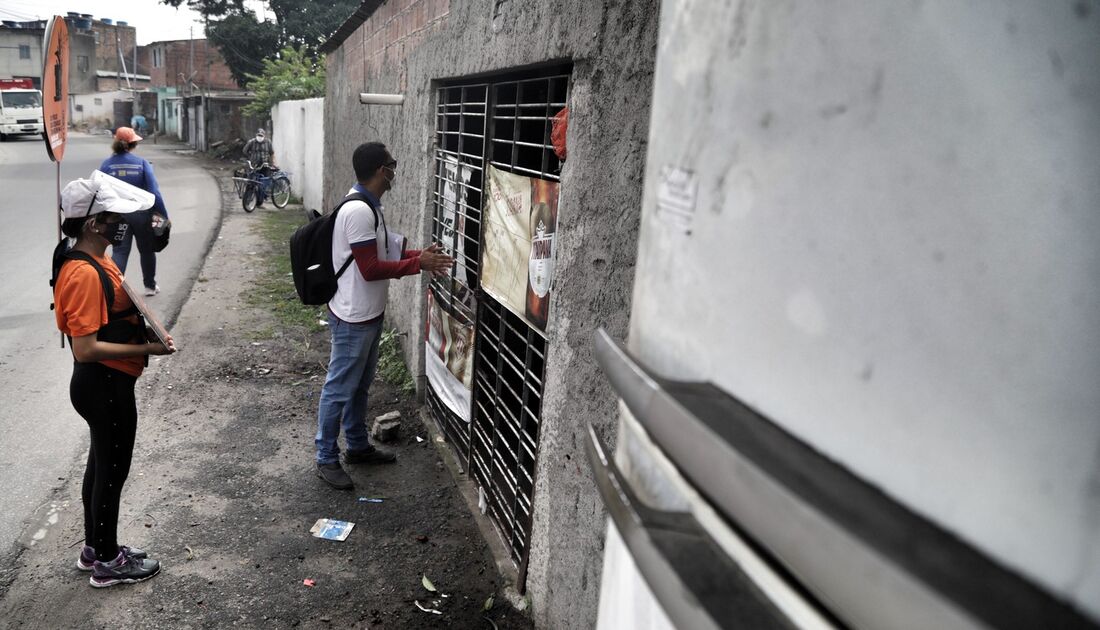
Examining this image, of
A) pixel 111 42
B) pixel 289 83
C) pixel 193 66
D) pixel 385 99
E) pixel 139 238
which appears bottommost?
pixel 139 238

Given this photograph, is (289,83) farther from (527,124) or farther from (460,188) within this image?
(527,124)

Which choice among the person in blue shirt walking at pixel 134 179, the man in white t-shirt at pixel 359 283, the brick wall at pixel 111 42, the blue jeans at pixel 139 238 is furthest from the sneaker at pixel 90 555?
the brick wall at pixel 111 42

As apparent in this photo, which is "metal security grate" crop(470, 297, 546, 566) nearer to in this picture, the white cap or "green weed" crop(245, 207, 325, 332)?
the white cap

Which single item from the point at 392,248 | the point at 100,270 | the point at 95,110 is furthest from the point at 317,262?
the point at 95,110

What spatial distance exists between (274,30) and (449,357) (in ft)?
111

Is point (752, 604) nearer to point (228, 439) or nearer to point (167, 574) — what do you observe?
point (167, 574)

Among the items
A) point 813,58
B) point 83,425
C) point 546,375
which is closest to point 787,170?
point 813,58

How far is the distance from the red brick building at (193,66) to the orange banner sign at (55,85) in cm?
4567

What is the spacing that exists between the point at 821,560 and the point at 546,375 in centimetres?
258

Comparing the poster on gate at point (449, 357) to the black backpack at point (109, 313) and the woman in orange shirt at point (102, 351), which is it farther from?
the black backpack at point (109, 313)

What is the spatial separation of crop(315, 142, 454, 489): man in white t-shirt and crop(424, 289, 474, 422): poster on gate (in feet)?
1.41

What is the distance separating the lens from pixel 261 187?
1622 centimetres

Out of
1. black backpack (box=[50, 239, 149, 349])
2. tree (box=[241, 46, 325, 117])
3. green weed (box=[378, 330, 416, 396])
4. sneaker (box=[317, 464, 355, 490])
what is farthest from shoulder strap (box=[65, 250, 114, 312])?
tree (box=[241, 46, 325, 117])

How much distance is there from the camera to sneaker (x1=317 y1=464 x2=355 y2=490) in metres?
4.48
